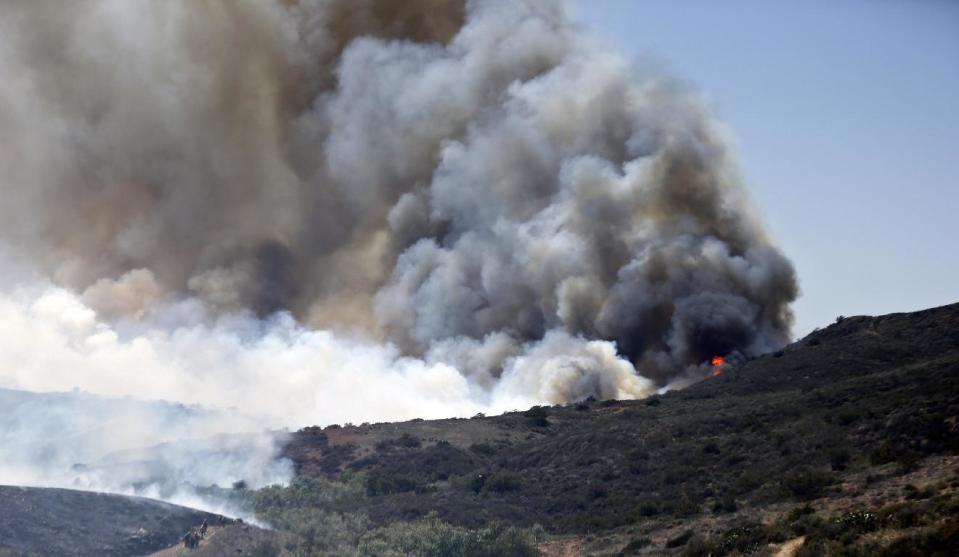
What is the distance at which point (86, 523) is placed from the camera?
1702 inches

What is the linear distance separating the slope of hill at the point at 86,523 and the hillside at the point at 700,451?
851 cm

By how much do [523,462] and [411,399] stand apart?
28103 millimetres

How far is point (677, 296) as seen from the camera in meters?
89.6

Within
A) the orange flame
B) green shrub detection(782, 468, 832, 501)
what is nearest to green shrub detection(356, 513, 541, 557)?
green shrub detection(782, 468, 832, 501)

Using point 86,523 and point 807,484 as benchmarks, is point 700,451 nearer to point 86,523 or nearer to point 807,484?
point 807,484

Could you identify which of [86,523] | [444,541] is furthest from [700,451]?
[86,523]

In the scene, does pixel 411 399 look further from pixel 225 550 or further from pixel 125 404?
pixel 225 550

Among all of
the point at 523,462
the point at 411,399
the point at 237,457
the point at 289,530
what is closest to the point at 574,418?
the point at 523,462

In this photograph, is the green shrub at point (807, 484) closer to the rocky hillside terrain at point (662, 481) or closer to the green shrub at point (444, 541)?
the rocky hillside terrain at point (662, 481)

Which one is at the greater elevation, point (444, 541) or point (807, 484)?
point (807, 484)

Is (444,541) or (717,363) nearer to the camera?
(444,541)

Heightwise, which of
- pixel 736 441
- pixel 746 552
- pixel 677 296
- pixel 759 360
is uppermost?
pixel 677 296

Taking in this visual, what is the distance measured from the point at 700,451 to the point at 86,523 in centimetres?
3059

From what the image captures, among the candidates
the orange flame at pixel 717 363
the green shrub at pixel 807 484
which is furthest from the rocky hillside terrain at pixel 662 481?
the orange flame at pixel 717 363
